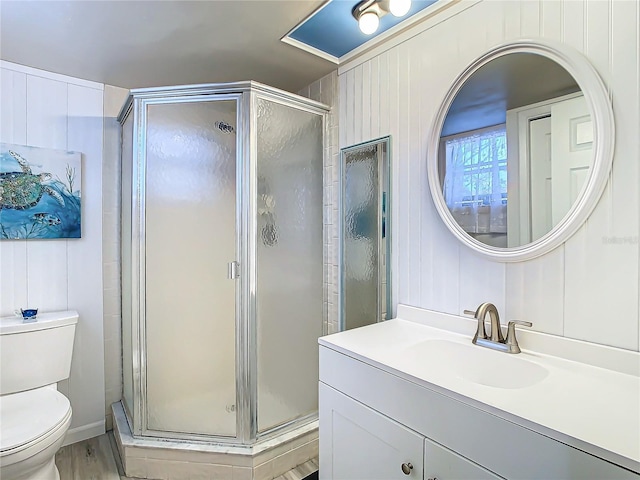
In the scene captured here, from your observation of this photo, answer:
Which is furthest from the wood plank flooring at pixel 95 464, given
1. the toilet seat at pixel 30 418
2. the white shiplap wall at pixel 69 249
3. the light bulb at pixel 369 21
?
the light bulb at pixel 369 21

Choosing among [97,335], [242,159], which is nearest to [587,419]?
[242,159]

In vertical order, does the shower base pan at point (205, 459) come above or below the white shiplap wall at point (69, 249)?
below

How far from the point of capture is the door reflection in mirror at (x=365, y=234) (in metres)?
1.73

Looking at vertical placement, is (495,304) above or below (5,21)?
below

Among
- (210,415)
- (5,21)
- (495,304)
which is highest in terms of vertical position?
(5,21)

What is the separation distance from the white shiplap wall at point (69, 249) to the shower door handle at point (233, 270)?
1018mm

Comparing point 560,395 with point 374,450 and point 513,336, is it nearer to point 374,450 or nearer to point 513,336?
point 513,336

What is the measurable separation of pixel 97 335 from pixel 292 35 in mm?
2145

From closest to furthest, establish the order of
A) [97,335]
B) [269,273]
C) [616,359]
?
1. [616,359]
2. [269,273]
3. [97,335]

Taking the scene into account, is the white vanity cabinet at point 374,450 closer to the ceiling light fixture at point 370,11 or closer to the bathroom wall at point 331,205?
the bathroom wall at point 331,205

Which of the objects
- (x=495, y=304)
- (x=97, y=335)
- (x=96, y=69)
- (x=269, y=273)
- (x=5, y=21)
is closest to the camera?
(x=495, y=304)

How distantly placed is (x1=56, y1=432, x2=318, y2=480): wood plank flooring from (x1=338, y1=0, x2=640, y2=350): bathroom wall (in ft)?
3.56

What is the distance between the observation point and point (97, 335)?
2205 millimetres

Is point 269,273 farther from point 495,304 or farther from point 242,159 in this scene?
point 495,304
